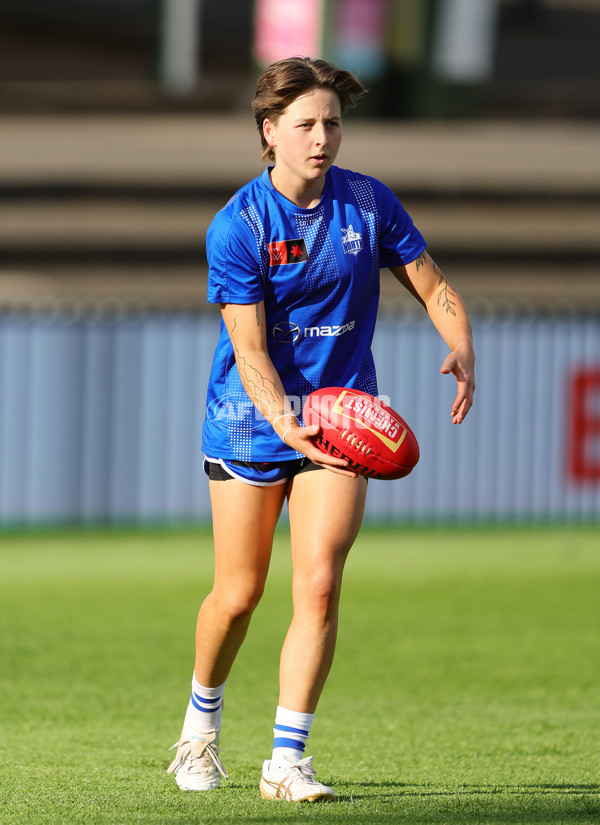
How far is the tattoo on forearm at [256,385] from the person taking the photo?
3984mm

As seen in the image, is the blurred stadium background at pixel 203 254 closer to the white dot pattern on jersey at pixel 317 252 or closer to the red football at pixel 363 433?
the white dot pattern on jersey at pixel 317 252

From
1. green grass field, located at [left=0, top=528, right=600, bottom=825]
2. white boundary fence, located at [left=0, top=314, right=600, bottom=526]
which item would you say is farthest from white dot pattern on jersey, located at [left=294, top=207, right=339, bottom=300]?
white boundary fence, located at [left=0, top=314, right=600, bottom=526]

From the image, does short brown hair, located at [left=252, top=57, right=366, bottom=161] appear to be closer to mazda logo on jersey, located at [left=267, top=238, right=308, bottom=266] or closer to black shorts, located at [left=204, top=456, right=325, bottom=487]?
mazda logo on jersey, located at [left=267, top=238, right=308, bottom=266]

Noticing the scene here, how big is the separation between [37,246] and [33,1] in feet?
50.1

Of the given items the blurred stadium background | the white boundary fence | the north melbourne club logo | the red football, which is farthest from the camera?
the blurred stadium background

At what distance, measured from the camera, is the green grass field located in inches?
164

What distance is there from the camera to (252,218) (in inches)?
159

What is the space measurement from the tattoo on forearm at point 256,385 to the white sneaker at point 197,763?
1.22 metres

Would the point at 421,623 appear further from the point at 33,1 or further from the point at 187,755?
the point at 33,1

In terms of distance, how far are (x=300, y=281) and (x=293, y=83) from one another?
629 mm

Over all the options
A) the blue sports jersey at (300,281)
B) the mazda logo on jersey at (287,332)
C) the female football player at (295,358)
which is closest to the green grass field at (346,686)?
the female football player at (295,358)

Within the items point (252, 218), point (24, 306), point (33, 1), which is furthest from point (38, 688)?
point (33, 1)

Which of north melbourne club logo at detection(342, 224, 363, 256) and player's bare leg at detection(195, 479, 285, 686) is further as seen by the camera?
player's bare leg at detection(195, 479, 285, 686)

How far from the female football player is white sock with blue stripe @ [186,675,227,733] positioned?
0.05 meters
